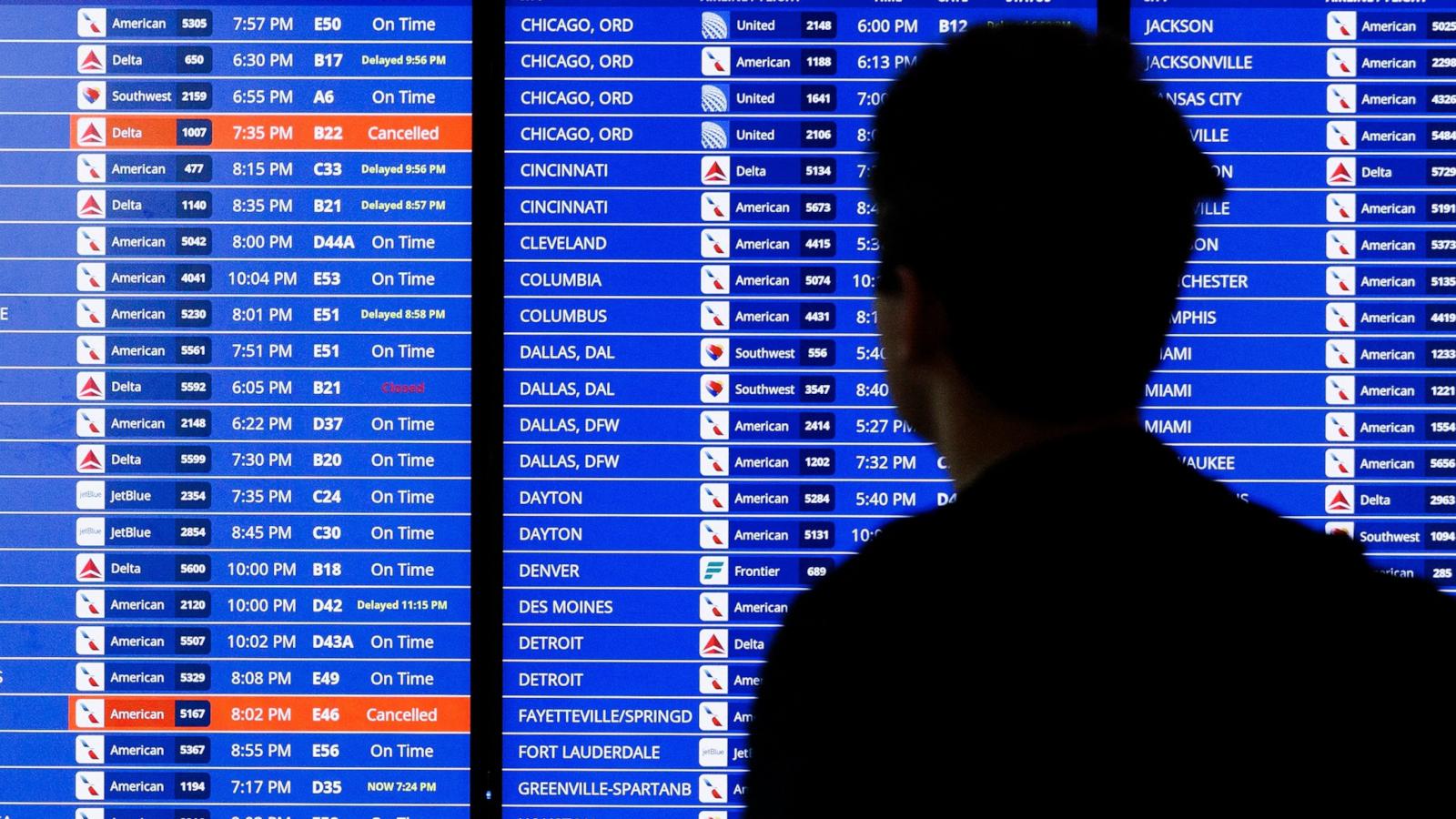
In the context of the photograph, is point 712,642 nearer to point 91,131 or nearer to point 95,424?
point 95,424

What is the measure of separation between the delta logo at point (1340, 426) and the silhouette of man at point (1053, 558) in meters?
1.74

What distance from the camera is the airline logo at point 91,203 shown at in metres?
2.76

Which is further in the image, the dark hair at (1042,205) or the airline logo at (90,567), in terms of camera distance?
the airline logo at (90,567)

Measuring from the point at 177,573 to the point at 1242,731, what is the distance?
7.42 ft

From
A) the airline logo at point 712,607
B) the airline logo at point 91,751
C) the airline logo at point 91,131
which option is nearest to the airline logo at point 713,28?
the airline logo at point 712,607

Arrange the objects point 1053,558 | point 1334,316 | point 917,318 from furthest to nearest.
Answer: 1. point 1334,316
2. point 917,318
3. point 1053,558

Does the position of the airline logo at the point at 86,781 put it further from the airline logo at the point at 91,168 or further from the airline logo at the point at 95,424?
the airline logo at the point at 91,168

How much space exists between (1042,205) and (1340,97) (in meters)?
1.95

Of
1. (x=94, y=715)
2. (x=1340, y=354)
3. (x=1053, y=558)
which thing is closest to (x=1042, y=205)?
(x=1053, y=558)

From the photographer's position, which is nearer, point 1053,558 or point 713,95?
point 1053,558

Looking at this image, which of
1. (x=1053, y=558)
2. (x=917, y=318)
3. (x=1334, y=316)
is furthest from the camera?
(x=1334, y=316)

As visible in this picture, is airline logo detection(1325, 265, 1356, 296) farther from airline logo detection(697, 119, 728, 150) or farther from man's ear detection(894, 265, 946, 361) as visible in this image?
man's ear detection(894, 265, 946, 361)

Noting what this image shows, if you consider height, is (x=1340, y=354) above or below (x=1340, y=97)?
below

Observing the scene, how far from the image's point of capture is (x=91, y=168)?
2.76 meters
